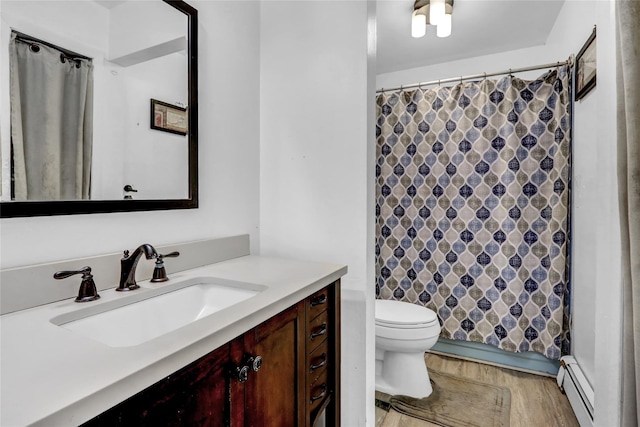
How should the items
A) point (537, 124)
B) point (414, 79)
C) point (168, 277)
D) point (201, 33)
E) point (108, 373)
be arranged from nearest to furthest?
point (108, 373), point (168, 277), point (201, 33), point (537, 124), point (414, 79)

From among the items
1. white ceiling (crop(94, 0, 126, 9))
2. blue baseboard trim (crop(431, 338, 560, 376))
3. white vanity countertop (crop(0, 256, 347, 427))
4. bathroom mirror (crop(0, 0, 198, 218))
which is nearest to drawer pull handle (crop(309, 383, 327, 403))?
white vanity countertop (crop(0, 256, 347, 427))

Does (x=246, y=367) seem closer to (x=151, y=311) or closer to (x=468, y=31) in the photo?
(x=151, y=311)

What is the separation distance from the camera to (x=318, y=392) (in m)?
1.07

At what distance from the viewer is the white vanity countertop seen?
0.40 meters

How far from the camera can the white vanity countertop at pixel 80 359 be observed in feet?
1.30

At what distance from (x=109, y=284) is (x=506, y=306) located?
2283mm

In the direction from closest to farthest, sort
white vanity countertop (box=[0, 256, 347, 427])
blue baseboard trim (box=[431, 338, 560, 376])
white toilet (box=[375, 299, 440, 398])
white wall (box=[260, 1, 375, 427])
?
white vanity countertop (box=[0, 256, 347, 427]) → white wall (box=[260, 1, 375, 427]) → white toilet (box=[375, 299, 440, 398]) → blue baseboard trim (box=[431, 338, 560, 376])

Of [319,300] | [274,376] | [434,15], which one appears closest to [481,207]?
[434,15]

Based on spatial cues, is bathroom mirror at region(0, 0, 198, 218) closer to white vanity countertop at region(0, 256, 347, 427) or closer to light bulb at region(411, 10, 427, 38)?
white vanity countertop at region(0, 256, 347, 427)

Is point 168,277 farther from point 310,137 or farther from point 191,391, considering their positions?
point 310,137

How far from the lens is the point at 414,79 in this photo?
115 inches

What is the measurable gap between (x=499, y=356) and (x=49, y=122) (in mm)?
2680

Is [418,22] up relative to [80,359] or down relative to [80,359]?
up

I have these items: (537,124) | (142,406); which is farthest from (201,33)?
(537,124)
